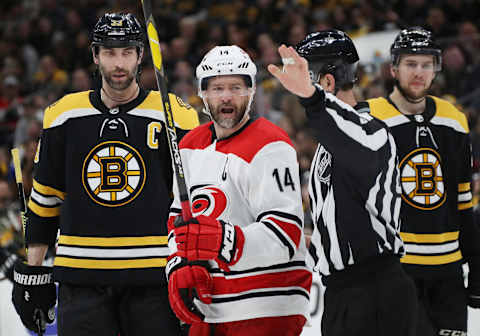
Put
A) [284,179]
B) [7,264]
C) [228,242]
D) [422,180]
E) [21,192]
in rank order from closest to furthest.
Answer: [228,242]
[284,179]
[422,180]
[21,192]
[7,264]

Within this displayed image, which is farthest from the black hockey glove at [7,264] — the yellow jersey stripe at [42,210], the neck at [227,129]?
the neck at [227,129]

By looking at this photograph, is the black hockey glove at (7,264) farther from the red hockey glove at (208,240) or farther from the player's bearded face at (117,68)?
the red hockey glove at (208,240)

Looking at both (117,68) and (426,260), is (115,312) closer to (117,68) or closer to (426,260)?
(117,68)

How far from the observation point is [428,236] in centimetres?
325

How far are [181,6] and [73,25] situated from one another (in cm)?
154

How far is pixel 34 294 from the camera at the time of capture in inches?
125

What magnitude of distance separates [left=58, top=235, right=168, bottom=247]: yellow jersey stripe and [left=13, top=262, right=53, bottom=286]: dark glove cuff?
228 millimetres

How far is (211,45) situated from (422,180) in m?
5.98

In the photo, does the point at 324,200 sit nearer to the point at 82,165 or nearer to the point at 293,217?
the point at 293,217

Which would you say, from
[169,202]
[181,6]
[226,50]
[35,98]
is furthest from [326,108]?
[181,6]

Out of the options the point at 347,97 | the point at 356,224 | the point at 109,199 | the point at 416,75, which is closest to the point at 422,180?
the point at 416,75

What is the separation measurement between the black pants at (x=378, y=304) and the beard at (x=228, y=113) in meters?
0.66

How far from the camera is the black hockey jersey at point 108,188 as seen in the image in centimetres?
300

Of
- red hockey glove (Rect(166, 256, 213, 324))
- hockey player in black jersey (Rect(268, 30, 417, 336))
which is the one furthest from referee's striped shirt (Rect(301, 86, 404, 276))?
red hockey glove (Rect(166, 256, 213, 324))
